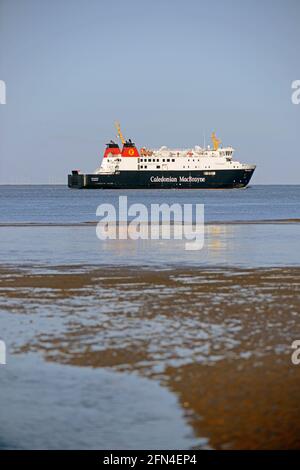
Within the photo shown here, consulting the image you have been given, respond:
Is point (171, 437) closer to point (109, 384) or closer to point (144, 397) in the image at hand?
point (144, 397)

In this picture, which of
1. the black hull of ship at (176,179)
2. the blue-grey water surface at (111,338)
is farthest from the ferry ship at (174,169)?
the blue-grey water surface at (111,338)

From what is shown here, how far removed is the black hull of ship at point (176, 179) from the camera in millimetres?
114375

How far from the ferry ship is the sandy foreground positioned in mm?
98825

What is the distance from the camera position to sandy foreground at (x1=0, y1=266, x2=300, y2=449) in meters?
6.46

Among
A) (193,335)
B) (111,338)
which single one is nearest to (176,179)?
(193,335)

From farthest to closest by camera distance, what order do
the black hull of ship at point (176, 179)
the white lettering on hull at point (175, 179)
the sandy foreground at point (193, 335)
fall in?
the black hull of ship at point (176, 179) → the white lettering on hull at point (175, 179) → the sandy foreground at point (193, 335)

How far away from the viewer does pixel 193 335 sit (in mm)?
9406

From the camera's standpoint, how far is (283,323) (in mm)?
10125

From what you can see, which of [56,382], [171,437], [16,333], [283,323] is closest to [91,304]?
[16,333]

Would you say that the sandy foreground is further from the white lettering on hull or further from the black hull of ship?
the black hull of ship

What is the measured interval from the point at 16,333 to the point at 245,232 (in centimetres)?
2168

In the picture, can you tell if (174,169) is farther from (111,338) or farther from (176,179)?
(111,338)

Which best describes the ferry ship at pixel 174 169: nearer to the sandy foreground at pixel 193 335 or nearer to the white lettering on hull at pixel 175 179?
the white lettering on hull at pixel 175 179

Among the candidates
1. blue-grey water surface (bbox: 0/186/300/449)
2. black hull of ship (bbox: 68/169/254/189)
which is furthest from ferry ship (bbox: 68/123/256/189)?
blue-grey water surface (bbox: 0/186/300/449)
